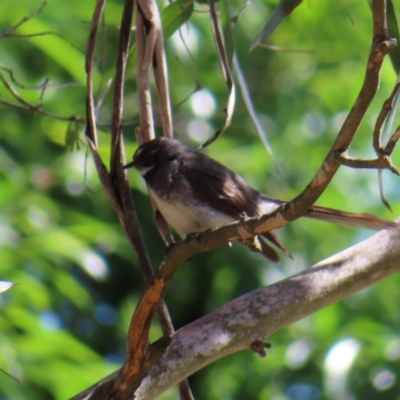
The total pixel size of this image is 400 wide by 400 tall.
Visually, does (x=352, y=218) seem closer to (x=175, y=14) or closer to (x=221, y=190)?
(x=221, y=190)

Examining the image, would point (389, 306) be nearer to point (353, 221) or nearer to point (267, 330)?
point (353, 221)

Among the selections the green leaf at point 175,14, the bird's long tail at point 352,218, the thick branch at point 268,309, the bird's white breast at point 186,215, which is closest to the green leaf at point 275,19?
the green leaf at point 175,14

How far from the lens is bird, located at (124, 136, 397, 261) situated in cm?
380

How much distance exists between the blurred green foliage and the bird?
0.55 metres

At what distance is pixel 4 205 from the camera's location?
5.19 m

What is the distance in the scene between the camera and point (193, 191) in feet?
12.8

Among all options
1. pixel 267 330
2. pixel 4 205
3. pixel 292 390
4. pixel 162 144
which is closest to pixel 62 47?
pixel 4 205

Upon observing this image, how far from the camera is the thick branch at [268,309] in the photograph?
247cm

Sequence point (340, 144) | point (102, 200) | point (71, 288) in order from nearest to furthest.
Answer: point (340, 144) < point (71, 288) < point (102, 200)

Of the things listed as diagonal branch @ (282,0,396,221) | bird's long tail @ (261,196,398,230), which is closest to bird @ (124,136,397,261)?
bird's long tail @ (261,196,398,230)

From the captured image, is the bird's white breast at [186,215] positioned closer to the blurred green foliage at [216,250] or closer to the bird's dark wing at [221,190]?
the bird's dark wing at [221,190]

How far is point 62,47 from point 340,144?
4.21 metres

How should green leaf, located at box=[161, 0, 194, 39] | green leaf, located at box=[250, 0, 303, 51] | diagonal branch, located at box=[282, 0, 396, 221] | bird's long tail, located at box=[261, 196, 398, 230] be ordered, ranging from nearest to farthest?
1. diagonal branch, located at box=[282, 0, 396, 221]
2. green leaf, located at box=[250, 0, 303, 51]
3. bird's long tail, located at box=[261, 196, 398, 230]
4. green leaf, located at box=[161, 0, 194, 39]

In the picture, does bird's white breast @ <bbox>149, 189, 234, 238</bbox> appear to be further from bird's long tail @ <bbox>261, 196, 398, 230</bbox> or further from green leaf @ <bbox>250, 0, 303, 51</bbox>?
green leaf @ <bbox>250, 0, 303, 51</bbox>
